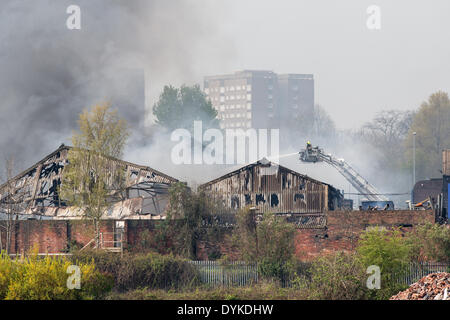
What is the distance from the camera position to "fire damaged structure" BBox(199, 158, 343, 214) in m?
40.3

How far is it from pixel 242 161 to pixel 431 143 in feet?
77.6

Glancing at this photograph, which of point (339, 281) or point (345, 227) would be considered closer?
point (339, 281)

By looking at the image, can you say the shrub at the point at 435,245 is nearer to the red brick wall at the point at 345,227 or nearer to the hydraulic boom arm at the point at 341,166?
the red brick wall at the point at 345,227

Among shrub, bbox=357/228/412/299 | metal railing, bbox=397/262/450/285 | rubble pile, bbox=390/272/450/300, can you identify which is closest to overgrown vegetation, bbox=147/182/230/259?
metal railing, bbox=397/262/450/285

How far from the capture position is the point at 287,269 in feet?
90.6

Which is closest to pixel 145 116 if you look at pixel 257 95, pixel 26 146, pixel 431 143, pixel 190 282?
pixel 26 146

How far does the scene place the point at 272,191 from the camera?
41.2 m

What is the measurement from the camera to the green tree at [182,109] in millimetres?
73688

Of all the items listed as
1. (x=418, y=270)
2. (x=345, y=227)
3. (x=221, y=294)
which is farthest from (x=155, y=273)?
(x=345, y=227)

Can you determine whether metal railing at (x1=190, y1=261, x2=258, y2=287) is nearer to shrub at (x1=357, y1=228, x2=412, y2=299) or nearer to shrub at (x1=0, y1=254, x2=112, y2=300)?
shrub at (x1=357, y1=228, x2=412, y2=299)

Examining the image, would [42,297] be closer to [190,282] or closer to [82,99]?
[190,282]

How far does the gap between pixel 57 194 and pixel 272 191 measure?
12.5 m

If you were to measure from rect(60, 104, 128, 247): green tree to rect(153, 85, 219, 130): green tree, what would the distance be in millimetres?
36765

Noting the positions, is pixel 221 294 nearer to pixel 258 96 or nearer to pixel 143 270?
pixel 143 270
